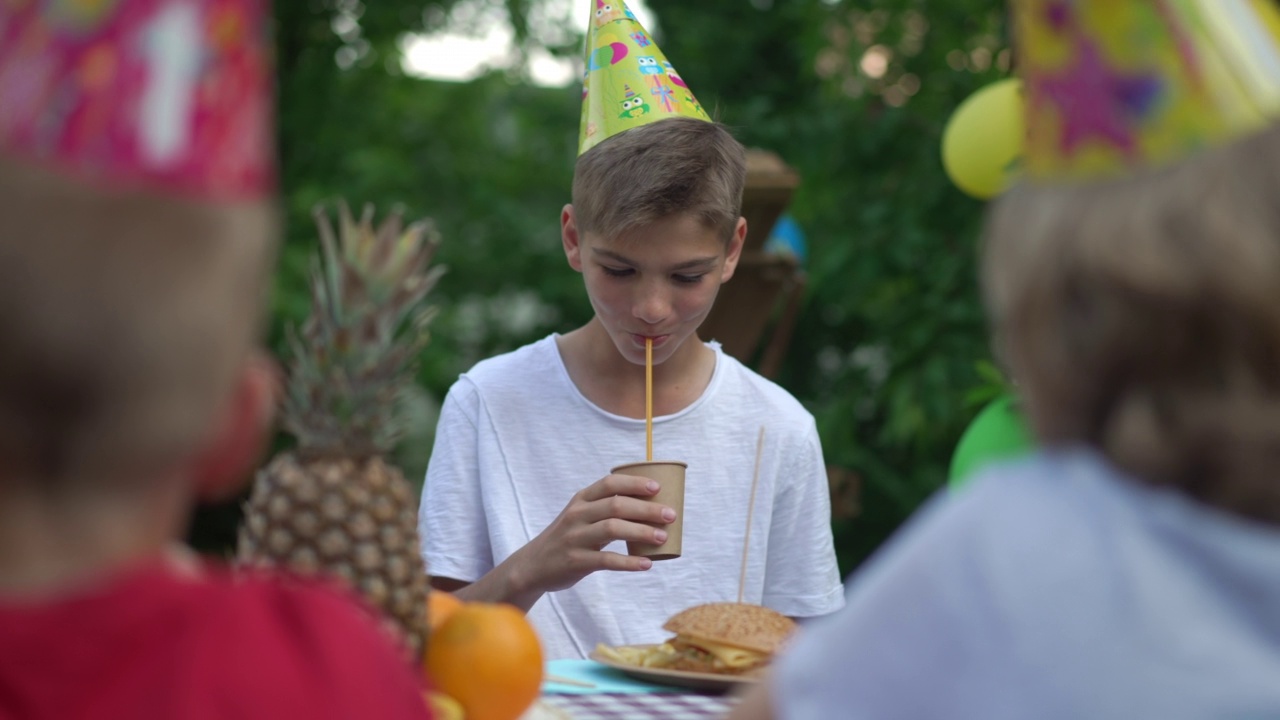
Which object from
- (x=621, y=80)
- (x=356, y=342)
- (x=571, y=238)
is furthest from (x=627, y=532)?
(x=621, y=80)

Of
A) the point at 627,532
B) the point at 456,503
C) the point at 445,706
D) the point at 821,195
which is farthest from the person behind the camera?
the point at 821,195

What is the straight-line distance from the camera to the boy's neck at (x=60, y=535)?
0.87 metres

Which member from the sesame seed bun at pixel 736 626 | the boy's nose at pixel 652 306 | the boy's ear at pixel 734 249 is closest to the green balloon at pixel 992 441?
the sesame seed bun at pixel 736 626

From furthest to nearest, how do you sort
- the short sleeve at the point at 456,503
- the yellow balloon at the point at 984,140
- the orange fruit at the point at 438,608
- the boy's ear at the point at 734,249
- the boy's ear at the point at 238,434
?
the yellow balloon at the point at 984,140 < the boy's ear at the point at 734,249 < the short sleeve at the point at 456,503 < the orange fruit at the point at 438,608 < the boy's ear at the point at 238,434

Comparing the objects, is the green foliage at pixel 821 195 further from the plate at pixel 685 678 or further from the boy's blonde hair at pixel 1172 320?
the boy's blonde hair at pixel 1172 320

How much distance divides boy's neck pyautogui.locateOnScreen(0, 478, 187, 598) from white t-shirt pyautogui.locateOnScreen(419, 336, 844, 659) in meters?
1.77

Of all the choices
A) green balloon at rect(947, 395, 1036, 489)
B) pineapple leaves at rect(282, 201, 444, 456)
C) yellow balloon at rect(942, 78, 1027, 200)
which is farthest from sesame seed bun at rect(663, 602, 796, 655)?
yellow balloon at rect(942, 78, 1027, 200)

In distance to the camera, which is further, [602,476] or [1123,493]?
[602,476]

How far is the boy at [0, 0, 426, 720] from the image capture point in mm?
841

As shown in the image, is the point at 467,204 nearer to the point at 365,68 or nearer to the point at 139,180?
the point at 365,68

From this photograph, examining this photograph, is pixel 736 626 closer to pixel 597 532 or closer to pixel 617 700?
pixel 617 700

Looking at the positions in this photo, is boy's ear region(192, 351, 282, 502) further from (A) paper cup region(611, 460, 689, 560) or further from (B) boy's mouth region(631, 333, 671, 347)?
(B) boy's mouth region(631, 333, 671, 347)

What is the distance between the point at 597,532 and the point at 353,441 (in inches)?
29.9

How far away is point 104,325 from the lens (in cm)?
84
